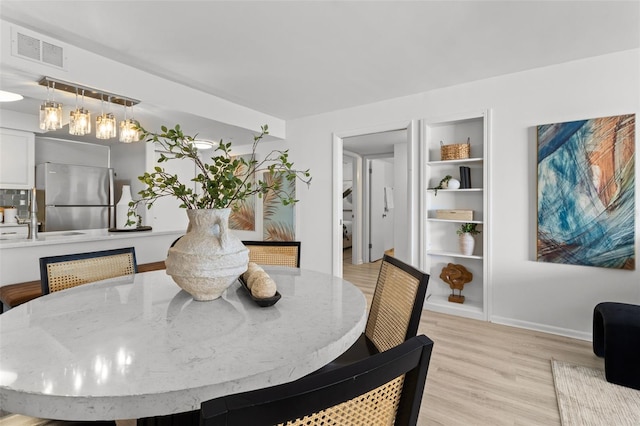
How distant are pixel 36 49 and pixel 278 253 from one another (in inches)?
86.7

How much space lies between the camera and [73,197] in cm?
475

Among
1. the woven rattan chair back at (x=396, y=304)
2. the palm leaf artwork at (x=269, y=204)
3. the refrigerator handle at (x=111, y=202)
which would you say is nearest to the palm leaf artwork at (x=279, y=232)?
the palm leaf artwork at (x=269, y=204)

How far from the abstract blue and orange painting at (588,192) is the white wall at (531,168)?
0.09 meters

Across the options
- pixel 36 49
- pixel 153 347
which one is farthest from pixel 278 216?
pixel 153 347

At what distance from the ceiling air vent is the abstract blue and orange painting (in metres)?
3.94

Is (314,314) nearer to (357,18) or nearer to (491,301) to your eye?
(357,18)

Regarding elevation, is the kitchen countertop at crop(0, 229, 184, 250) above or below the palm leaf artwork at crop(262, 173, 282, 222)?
below

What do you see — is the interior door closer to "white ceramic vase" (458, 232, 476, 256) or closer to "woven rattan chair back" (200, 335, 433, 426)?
"white ceramic vase" (458, 232, 476, 256)

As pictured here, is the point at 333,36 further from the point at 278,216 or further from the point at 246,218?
the point at 246,218

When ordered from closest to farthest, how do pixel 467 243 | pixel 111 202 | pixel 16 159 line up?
pixel 467 243, pixel 16 159, pixel 111 202

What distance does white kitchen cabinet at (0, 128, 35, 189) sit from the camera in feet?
13.0

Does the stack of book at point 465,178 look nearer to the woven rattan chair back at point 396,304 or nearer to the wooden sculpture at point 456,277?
the wooden sculpture at point 456,277

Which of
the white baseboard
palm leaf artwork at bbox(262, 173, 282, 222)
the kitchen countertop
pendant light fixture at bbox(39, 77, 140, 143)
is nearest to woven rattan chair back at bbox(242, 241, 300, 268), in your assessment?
pendant light fixture at bbox(39, 77, 140, 143)

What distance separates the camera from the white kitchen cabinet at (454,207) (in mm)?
3234
